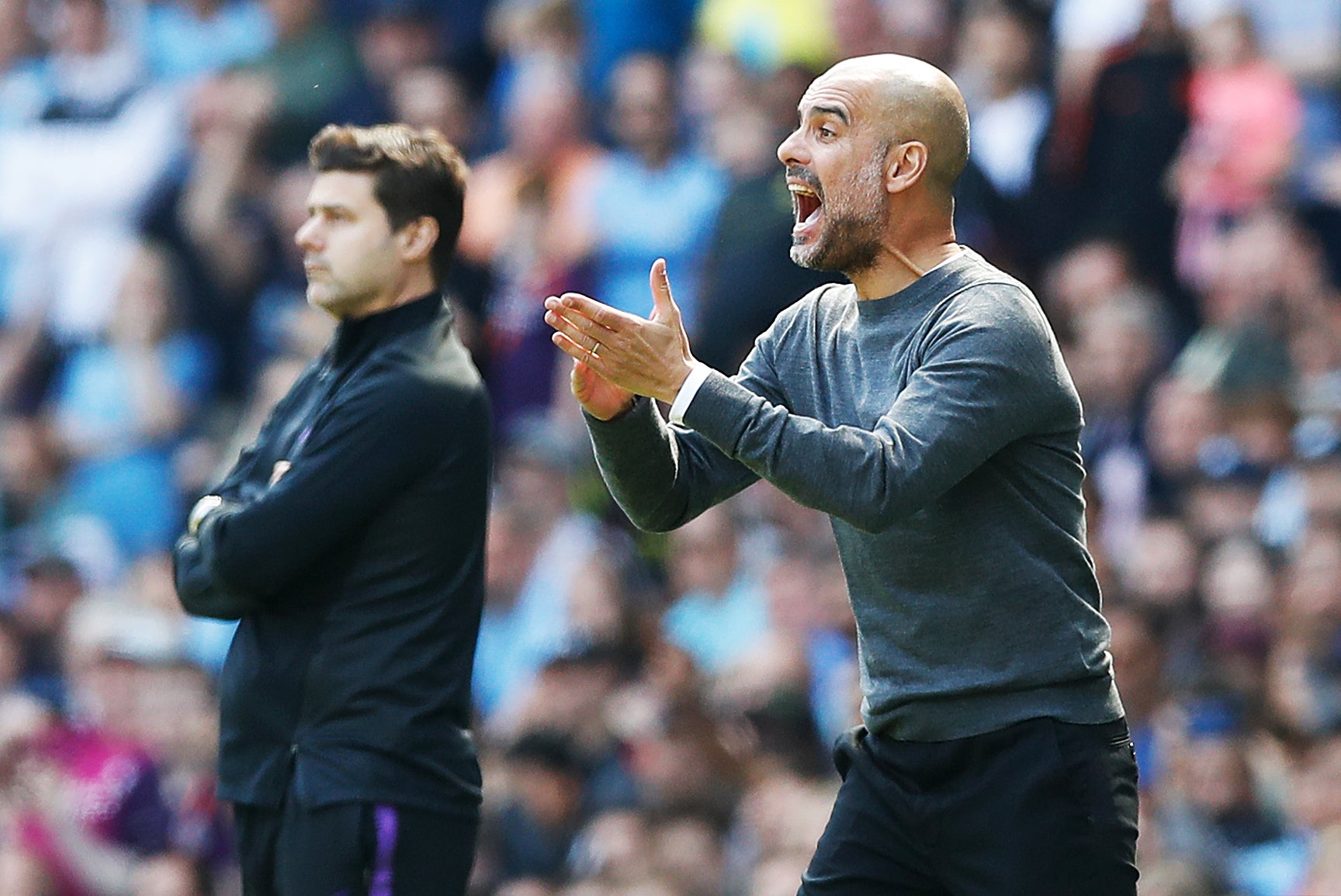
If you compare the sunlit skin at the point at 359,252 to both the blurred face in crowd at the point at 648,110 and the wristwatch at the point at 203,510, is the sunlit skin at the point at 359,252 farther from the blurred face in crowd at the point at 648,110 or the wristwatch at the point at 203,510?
the blurred face in crowd at the point at 648,110

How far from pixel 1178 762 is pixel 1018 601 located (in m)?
2.77

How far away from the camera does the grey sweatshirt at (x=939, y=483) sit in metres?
2.98

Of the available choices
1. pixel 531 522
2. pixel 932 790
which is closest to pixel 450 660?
pixel 932 790

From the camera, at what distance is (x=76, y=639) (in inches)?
311

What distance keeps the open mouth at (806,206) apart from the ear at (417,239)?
3.24 feet

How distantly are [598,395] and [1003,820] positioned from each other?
3.09 ft

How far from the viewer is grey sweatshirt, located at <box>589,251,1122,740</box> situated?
2982mm

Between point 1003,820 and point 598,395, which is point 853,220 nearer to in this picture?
point 598,395

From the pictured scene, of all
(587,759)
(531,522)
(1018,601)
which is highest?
(1018,601)

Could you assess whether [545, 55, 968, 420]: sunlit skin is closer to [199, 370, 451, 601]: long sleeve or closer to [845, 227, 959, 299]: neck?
[845, 227, 959, 299]: neck

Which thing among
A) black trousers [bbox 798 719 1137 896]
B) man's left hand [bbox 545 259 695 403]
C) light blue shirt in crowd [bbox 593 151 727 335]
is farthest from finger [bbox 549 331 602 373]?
light blue shirt in crowd [bbox 593 151 727 335]

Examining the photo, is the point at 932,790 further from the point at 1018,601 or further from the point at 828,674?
the point at 828,674

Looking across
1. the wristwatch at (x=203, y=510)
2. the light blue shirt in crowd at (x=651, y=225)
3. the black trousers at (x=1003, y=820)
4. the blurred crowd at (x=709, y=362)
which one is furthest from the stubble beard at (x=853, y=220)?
the light blue shirt in crowd at (x=651, y=225)

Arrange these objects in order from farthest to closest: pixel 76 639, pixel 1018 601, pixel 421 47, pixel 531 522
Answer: pixel 421 47 → pixel 76 639 → pixel 531 522 → pixel 1018 601
